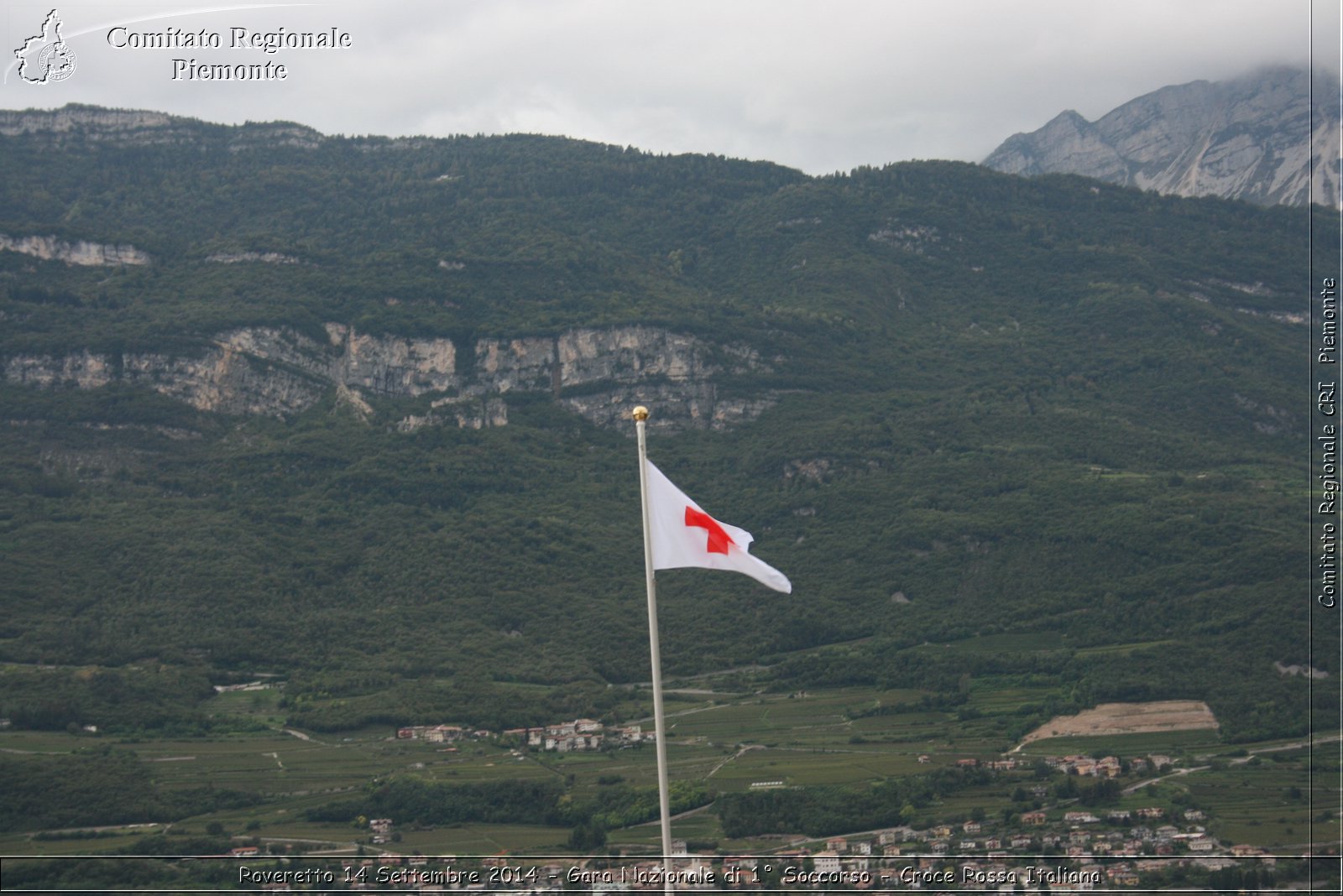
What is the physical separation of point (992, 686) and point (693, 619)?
71.4 feet

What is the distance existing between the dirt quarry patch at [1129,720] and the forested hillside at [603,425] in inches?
51.7

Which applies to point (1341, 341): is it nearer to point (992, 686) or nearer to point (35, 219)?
point (992, 686)

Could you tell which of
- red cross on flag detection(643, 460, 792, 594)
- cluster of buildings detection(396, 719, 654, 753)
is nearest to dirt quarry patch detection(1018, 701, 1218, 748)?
cluster of buildings detection(396, 719, 654, 753)

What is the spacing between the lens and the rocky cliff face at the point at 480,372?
13638cm

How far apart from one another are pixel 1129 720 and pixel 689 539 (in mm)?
63192

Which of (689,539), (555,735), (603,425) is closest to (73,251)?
(603,425)

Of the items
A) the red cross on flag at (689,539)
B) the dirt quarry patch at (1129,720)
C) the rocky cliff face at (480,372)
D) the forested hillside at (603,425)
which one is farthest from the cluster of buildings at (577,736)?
the red cross on flag at (689,539)

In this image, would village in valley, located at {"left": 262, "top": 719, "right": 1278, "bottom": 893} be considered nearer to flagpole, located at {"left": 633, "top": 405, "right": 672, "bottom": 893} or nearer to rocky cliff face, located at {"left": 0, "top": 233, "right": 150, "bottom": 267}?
flagpole, located at {"left": 633, "top": 405, "right": 672, "bottom": 893}

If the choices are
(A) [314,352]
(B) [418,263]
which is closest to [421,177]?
(B) [418,263]

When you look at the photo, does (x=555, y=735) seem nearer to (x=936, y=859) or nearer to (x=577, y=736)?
(x=577, y=736)

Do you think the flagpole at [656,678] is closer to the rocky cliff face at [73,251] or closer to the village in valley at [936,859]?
the village in valley at [936,859]

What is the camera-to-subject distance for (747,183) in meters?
195

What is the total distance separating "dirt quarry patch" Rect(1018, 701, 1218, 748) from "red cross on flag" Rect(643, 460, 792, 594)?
194 feet

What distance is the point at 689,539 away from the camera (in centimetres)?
3150
